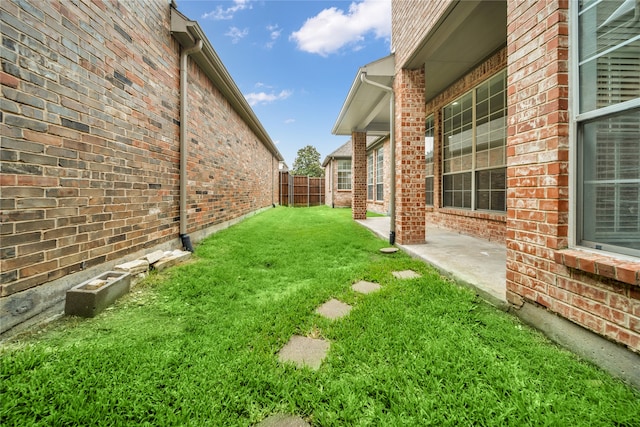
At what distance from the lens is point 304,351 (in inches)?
65.6

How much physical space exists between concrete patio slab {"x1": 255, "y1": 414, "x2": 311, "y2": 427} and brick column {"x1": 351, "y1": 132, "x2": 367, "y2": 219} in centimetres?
777

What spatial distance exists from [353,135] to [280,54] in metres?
12.0

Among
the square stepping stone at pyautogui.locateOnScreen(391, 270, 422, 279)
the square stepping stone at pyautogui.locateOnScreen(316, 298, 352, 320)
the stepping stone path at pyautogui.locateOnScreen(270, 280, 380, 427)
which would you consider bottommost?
the stepping stone path at pyautogui.locateOnScreen(270, 280, 380, 427)

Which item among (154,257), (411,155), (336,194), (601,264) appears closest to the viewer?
(601,264)

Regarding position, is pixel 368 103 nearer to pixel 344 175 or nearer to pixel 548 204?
pixel 548 204

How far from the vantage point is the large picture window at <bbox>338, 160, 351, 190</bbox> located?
1571 centimetres

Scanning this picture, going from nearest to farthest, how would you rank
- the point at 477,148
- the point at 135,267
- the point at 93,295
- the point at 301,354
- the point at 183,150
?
1. the point at 301,354
2. the point at 93,295
3. the point at 135,267
4. the point at 183,150
5. the point at 477,148

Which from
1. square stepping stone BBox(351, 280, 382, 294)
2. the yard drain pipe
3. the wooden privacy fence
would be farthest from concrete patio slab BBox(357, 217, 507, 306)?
the wooden privacy fence

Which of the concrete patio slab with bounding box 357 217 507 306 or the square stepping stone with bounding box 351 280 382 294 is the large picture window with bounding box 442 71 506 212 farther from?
the square stepping stone with bounding box 351 280 382 294

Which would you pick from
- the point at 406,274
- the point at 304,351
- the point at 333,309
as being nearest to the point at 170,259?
the point at 333,309

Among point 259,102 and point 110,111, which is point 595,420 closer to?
point 110,111

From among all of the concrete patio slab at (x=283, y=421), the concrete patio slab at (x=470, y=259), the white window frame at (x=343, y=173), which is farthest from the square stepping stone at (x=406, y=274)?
the white window frame at (x=343, y=173)

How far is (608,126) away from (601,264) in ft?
2.83

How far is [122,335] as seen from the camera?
1.72m
